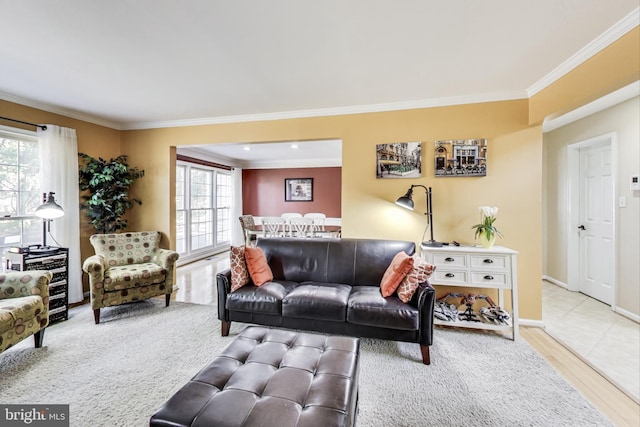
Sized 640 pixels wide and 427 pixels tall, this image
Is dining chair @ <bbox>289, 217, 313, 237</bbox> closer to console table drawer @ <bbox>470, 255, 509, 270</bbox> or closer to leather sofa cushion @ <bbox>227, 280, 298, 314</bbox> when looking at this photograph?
leather sofa cushion @ <bbox>227, 280, 298, 314</bbox>

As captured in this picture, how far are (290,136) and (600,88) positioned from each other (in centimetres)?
287

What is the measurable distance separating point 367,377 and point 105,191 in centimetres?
393

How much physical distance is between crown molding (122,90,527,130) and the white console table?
160cm

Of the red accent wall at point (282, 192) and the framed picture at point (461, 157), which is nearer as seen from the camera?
the framed picture at point (461, 157)

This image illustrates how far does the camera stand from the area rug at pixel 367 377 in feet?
5.23

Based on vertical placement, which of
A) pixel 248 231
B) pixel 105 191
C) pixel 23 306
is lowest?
pixel 23 306

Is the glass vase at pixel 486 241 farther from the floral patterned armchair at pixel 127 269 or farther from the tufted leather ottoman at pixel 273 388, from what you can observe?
the floral patterned armchair at pixel 127 269

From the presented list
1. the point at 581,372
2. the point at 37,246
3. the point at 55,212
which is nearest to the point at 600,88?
the point at 581,372

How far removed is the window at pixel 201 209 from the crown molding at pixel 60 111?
1527 millimetres

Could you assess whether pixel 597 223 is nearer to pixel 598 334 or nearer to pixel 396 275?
pixel 598 334

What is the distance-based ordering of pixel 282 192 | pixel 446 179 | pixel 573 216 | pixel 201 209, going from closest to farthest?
pixel 446 179 → pixel 573 216 → pixel 201 209 → pixel 282 192

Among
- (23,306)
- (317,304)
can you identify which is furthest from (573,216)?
(23,306)

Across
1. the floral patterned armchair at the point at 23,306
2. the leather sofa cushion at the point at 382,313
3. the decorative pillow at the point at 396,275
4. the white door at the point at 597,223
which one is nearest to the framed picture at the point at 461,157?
the decorative pillow at the point at 396,275

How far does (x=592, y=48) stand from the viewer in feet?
6.38
